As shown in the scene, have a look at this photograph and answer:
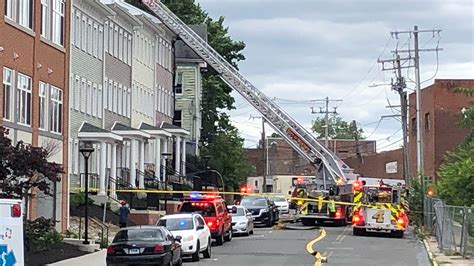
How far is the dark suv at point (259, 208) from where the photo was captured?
183 feet

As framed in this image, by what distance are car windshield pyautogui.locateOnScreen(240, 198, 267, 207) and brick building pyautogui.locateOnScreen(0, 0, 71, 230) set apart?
17.7 meters

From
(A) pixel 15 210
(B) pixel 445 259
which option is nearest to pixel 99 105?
(B) pixel 445 259

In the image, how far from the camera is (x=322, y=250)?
1412 inches

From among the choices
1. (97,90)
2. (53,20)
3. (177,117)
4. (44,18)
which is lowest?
(97,90)

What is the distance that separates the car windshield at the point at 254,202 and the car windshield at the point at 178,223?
80.3 ft

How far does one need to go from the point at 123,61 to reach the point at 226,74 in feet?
21.7

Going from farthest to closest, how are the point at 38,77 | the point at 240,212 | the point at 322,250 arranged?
the point at 240,212, the point at 38,77, the point at 322,250

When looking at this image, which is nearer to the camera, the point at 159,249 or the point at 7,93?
the point at 159,249

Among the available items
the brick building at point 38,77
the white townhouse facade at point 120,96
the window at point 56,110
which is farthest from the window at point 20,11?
the white townhouse facade at point 120,96

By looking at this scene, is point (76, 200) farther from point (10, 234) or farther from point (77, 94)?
point (10, 234)

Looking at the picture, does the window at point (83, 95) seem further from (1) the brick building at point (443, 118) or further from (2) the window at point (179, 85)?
(1) the brick building at point (443, 118)

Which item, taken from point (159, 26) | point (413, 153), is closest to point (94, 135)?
point (159, 26)

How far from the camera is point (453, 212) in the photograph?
31922mm

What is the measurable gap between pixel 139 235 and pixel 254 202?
101 ft
